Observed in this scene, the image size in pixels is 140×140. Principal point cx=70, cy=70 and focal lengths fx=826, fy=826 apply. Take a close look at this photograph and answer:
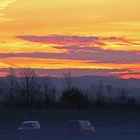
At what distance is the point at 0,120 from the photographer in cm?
6675

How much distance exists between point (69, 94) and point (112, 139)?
2897 inches

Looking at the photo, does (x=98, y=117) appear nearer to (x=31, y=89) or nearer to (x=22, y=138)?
(x=22, y=138)

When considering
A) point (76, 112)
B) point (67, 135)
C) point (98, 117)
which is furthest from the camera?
point (76, 112)

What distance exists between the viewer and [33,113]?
2918 inches

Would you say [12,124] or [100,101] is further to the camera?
[100,101]

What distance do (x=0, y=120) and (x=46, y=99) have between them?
44.8 metres

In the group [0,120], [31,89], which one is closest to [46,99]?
[31,89]

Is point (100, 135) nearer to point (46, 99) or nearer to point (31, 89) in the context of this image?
point (46, 99)

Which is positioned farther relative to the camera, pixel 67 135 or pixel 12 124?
pixel 12 124

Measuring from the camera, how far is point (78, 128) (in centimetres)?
5066

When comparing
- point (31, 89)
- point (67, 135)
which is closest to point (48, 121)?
point (67, 135)

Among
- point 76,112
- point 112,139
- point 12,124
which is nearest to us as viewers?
point 112,139

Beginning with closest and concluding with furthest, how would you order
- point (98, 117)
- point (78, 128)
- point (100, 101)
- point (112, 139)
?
point (112, 139) < point (78, 128) < point (98, 117) < point (100, 101)

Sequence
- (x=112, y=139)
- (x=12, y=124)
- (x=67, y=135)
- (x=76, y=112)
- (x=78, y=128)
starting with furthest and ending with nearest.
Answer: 1. (x=76, y=112)
2. (x=12, y=124)
3. (x=78, y=128)
4. (x=67, y=135)
5. (x=112, y=139)
